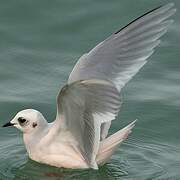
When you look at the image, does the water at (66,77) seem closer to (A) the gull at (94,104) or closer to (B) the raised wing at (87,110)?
(A) the gull at (94,104)

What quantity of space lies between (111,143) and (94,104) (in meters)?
0.68

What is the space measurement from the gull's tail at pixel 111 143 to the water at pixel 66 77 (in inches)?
8.4

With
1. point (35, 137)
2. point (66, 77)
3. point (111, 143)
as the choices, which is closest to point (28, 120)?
point (35, 137)

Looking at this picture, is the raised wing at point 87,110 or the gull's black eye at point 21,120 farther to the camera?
the gull's black eye at point 21,120

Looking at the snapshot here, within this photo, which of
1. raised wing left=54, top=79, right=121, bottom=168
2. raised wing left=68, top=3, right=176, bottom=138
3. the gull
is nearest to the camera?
raised wing left=54, top=79, right=121, bottom=168

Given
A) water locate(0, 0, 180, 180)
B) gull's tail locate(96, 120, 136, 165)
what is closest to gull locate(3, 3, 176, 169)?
gull's tail locate(96, 120, 136, 165)

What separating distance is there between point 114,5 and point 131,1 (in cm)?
24

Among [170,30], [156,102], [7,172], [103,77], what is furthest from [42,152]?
[170,30]

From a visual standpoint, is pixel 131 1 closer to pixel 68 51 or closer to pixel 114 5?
pixel 114 5

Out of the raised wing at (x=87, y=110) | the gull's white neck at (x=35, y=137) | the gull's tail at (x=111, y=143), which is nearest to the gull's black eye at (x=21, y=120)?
the gull's white neck at (x=35, y=137)

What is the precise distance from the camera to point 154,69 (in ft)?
36.0

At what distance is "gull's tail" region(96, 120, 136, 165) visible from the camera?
27.3 ft

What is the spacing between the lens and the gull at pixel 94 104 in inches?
305

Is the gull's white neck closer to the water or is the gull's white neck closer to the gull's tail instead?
the water
